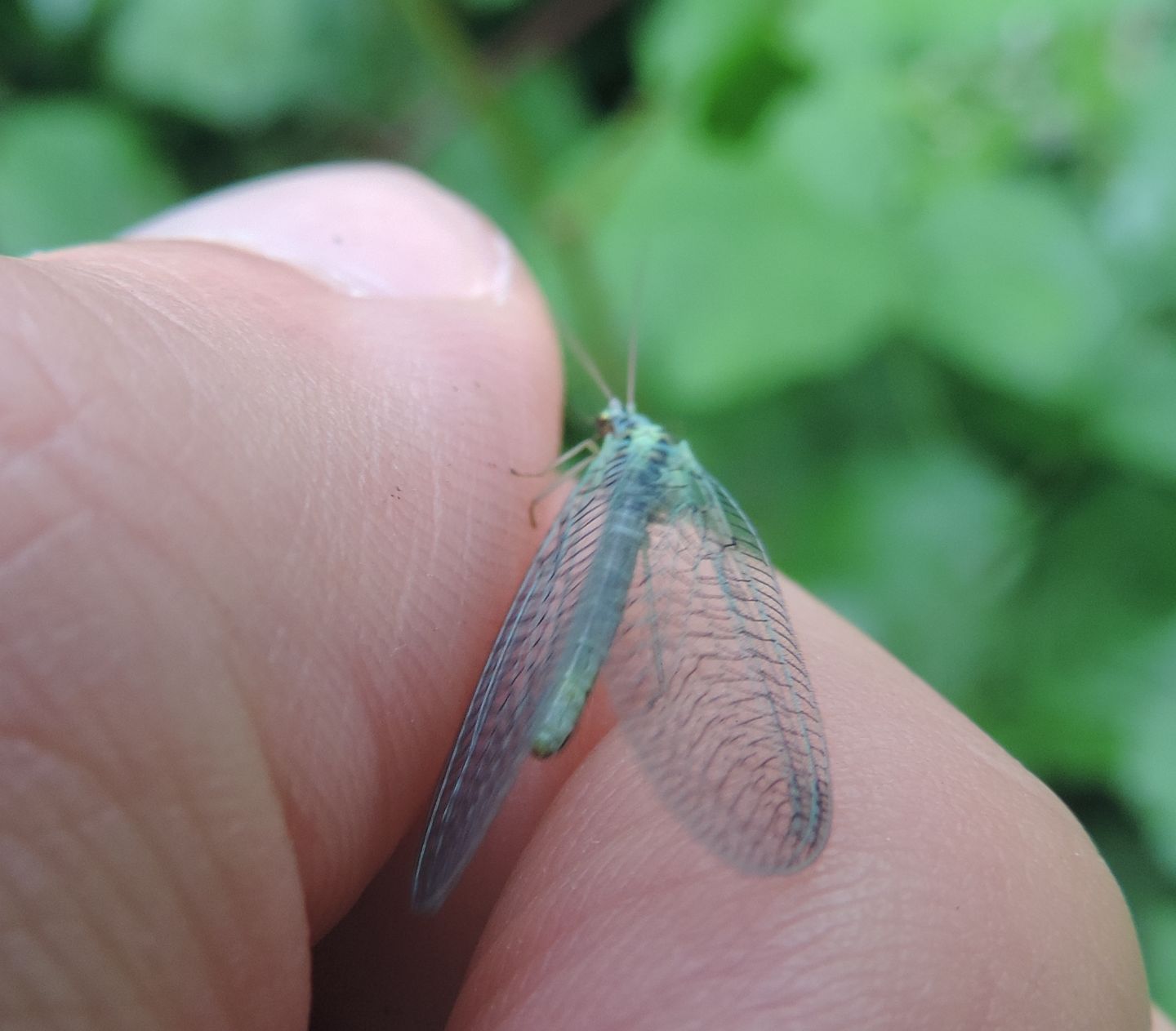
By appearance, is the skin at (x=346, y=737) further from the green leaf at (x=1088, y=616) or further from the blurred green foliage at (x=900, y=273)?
the green leaf at (x=1088, y=616)

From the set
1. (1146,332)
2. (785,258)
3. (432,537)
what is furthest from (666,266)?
(432,537)

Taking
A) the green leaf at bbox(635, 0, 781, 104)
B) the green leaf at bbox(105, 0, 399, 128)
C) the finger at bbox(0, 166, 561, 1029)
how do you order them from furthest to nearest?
the green leaf at bbox(105, 0, 399, 128) < the green leaf at bbox(635, 0, 781, 104) < the finger at bbox(0, 166, 561, 1029)

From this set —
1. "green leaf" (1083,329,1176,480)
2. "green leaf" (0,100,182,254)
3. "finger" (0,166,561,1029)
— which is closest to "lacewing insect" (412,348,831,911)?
"finger" (0,166,561,1029)

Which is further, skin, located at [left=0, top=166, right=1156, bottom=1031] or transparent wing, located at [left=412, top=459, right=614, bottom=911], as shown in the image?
transparent wing, located at [left=412, top=459, right=614, bottom=911]

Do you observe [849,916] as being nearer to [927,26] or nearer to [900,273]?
[900,273]

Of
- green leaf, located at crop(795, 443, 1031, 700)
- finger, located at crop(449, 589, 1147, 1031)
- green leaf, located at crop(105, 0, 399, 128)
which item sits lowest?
green leaf, located at crop(795, 443, 1031, 700)

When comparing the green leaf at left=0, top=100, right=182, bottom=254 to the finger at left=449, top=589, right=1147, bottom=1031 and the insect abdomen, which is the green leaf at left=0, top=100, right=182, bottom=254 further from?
the finger at left=449, top=589, right=1147, bottom=1031

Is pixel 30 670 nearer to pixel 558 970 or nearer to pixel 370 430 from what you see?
pixel 370 430

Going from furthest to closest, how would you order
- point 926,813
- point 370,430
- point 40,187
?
1. point 40,187
2. point 370,430
3. point 926,813
